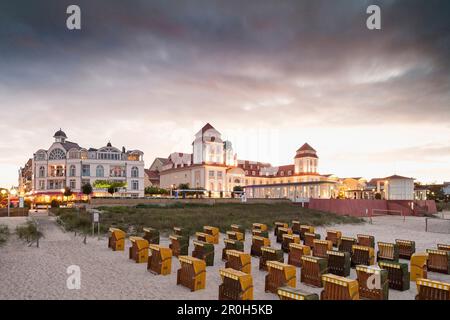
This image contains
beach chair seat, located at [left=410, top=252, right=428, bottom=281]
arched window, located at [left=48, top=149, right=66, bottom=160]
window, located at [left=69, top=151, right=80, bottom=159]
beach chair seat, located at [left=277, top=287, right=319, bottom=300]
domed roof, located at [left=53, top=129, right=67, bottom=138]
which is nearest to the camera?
beach chair seat, located at [left=277, top=287, right=319, bottom=300]

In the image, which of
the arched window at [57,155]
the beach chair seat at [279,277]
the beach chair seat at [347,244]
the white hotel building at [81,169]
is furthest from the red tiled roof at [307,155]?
the beach chair seat at [279,277]

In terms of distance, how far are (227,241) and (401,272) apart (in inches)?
346

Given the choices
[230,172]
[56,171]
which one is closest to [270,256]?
[56,171]

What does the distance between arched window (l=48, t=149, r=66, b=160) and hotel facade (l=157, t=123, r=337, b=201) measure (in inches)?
1200

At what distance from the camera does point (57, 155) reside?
259 ft

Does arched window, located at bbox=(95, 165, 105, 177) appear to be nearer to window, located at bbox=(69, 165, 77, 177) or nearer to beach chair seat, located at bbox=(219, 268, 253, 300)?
window, located at bbox=(69, 165, 77, 177)

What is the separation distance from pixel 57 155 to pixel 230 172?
4074 centimetres

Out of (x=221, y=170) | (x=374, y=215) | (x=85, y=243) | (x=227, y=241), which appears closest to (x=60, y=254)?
(x=85, y=243)

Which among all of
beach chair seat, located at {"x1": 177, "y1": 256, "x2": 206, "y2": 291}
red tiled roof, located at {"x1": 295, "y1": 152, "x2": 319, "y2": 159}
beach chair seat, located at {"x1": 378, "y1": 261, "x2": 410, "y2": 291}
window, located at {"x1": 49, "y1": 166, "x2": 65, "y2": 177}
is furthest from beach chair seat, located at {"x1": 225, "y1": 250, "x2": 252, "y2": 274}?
red tiled roof, located at {"x1": 295, "y1": 152, "x2": 319, "y2": 159}

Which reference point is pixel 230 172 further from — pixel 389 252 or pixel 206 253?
pixel 206 253

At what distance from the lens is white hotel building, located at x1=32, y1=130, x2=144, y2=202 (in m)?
76.2
